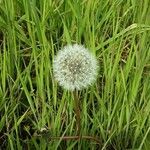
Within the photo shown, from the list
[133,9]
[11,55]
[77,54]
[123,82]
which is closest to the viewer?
[77,54]

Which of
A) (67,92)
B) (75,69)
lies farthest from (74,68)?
(67,92)

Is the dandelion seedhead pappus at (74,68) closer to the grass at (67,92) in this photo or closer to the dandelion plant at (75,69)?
the dandelion plant at (75,69)

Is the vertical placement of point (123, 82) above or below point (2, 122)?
above

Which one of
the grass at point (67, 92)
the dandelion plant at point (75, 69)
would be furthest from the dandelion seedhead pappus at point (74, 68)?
the grass at point (67, 92)

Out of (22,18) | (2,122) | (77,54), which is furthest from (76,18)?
(2,122)

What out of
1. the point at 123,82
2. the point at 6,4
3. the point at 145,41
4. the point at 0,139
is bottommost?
the point at 0,139

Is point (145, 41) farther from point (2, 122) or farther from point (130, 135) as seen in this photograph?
point (2, 122)
